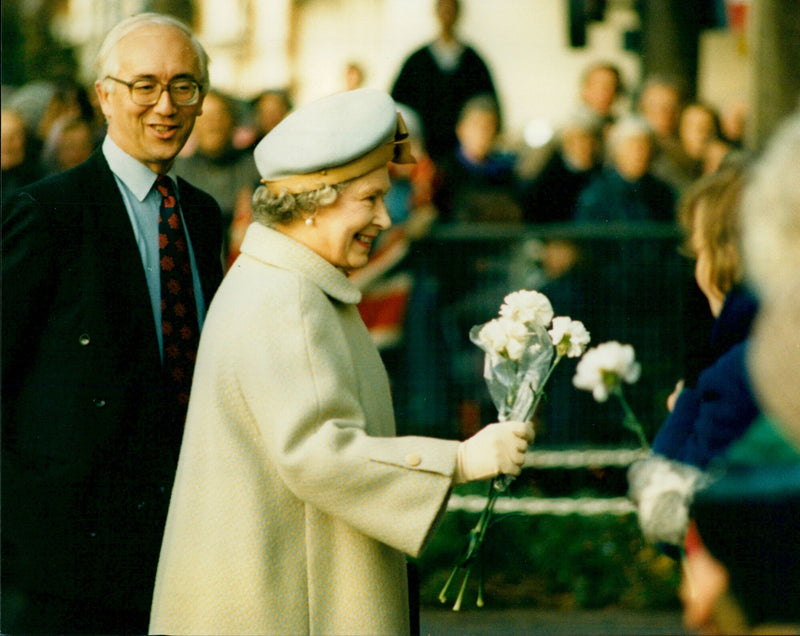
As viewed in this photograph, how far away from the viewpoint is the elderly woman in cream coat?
114 inches

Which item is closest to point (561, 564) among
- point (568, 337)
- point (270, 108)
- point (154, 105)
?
point (270, 108)

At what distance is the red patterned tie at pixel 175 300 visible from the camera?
→ 3.56 m

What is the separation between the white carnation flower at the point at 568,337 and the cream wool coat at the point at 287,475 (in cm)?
47

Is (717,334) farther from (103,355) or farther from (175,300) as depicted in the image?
(103,355)

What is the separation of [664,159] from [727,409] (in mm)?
3796

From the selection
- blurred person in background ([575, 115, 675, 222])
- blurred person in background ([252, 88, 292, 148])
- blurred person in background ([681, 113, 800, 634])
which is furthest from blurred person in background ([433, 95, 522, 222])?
blurred person in background ([681, 113, 800, 634])

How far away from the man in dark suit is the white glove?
2.99ft

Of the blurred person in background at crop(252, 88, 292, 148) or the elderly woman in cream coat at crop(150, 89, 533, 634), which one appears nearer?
the elderly woman in cream coat at crop(150, 89, 533, 634)

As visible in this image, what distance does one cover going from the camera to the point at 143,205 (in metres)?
3.66

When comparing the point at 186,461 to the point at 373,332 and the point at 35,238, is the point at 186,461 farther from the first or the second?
the point at 373,332

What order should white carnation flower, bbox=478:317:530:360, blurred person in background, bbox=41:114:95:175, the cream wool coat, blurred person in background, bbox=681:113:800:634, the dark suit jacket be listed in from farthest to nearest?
1. blurred person in background, bbox=41:114:95:175
2. the dark suit jacket
3. white carnation flower, bbox=478:317:530:360
4. the cream wool coat
5. blurred person in background, bbox=681:113:800:634

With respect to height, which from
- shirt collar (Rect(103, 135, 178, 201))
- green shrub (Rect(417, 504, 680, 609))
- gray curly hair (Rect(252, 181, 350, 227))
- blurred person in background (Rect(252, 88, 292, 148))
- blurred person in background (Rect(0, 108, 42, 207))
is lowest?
green shrub (Rect(417, 504, 680, 609))

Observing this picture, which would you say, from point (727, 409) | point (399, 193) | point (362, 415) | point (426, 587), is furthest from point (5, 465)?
point (399, 193)

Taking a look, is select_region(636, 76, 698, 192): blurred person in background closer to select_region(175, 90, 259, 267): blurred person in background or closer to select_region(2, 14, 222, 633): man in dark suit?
select_region(175, 90, 259, 267): blurred person in background
